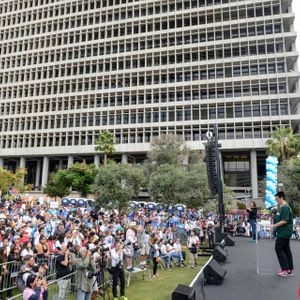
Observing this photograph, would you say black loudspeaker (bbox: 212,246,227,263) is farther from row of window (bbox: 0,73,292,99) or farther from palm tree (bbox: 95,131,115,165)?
row of window (bbox: 0,73,292,99)

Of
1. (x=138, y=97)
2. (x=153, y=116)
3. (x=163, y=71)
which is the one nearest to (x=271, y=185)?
(x=153, y=116)

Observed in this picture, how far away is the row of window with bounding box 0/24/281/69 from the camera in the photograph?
181 feet


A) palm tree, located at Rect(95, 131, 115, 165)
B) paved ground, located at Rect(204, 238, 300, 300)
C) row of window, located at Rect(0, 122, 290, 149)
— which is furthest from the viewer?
palm tree, located at Rect(95, 131, 115, 165)

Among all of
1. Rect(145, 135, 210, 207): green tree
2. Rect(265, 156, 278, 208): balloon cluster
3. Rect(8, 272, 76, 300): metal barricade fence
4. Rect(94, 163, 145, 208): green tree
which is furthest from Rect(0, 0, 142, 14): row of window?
Rect(8, 272, 76, 300): metal barricade fence

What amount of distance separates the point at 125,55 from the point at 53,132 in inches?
838

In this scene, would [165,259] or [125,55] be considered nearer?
[165,259]

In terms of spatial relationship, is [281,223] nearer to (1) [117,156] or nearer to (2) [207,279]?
(2) [207,279]

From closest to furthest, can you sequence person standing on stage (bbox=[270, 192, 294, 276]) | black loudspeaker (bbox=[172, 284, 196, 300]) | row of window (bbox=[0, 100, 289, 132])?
black loudspeaker (bbox=[172, 284, 196, 300]), person standing on stage (bbox=[270, 192, 294, 276]), row of window (bbox=[0, 100, 289, 132])

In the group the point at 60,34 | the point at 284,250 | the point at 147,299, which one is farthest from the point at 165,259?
the point at 60,34

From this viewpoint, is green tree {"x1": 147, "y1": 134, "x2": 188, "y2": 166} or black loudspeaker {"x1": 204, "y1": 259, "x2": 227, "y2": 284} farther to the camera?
green tree {"x1": 147, "y1": 134, "x2": 188, "y2": 166}

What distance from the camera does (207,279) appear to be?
772cm

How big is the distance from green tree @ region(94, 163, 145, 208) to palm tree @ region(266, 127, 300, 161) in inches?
823

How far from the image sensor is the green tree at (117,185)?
3136 cm

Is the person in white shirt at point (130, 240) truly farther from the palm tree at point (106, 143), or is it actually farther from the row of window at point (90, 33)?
the row of window at point (90, 33)
